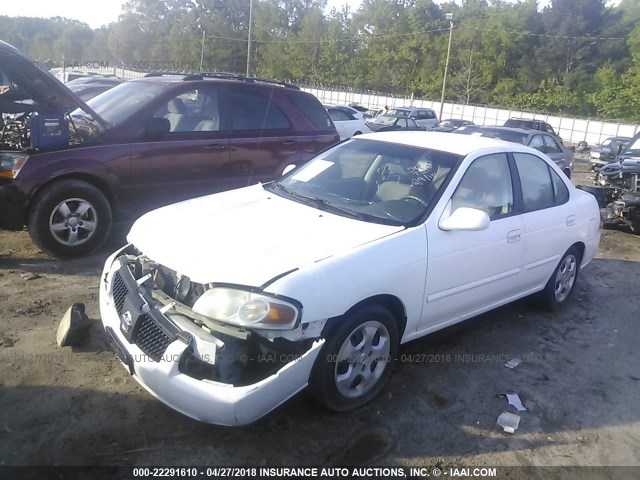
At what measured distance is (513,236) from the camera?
4.29 m

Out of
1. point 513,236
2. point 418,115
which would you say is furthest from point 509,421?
point 418,115

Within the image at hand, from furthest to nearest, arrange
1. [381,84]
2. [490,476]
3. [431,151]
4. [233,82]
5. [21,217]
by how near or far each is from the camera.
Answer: [381,84] < [233,82] < [21,217] < [431,151] < [490,476]

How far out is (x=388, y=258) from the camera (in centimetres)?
332

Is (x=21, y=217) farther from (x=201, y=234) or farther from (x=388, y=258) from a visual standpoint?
(x=388, y=258)

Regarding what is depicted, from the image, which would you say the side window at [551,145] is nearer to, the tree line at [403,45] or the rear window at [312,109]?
the rear window at [312,109]

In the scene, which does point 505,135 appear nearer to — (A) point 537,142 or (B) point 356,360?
(A) point 537,142

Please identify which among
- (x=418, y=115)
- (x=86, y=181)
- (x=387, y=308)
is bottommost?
(x=387, y=308)

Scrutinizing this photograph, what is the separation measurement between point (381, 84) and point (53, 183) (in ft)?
232

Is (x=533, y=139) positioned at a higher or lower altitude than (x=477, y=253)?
higher

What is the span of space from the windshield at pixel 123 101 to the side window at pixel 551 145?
10250mm

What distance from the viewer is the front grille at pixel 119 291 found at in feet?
10.8

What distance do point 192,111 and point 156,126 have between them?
55 cm

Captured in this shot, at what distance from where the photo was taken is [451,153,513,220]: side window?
402 centimetres

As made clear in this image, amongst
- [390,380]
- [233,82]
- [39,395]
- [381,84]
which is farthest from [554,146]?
[381,84]
